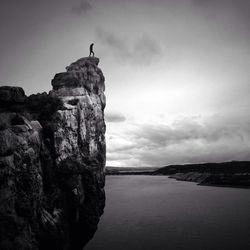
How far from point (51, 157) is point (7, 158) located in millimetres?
8000

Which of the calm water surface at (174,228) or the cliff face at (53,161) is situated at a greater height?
the cliff face at (53,161)

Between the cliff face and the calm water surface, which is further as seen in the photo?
the calm water surface

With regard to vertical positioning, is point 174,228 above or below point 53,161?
below

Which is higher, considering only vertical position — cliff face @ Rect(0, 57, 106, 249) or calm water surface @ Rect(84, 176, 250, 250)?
cliff face @ Rect(0, 57, 106, 249)

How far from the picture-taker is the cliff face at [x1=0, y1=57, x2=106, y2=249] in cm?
1775

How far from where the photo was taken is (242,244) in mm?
36188

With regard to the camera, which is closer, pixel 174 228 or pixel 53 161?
pixel 53 161

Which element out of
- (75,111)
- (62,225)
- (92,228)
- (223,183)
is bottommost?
(223,183)

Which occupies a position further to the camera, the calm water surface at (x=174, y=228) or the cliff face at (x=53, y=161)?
the calm water surface at (x=174, y=228)

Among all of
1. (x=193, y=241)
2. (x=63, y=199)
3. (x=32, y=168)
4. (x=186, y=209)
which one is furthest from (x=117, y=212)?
(x=32, y=168)

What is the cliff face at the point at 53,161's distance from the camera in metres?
17.8

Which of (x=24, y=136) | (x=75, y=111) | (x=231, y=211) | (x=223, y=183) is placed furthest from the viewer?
(x=223, y=183)

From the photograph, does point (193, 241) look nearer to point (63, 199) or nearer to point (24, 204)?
point (63, 199)

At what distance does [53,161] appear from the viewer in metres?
25.7
